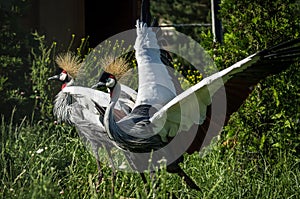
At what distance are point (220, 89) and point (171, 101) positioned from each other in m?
0.34

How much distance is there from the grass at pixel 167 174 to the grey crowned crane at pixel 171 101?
282 mm

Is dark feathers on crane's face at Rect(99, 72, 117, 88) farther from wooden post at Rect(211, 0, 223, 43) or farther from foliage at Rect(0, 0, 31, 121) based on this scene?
wooden post at Rect(211, 0, 223, 43)

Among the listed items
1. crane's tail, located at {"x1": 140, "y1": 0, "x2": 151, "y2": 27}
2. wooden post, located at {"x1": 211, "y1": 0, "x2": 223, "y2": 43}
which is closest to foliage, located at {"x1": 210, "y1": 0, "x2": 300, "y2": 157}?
crane's tail, located at {"x1": 140, "y1": 0, "x2": 151, "y2": 27}

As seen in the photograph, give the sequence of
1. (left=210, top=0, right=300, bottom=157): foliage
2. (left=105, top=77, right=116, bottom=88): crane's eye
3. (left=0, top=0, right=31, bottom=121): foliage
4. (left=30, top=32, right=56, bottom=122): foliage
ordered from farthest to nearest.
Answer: (left=0, top=0, right=31, bottom=121): foliage → (left=30, top=32, right=56, bottom=122): foliage → (left=210, top=0, right=300, bottom=157): foliage → (left=105, top=77, right=116, bottom=88): crane's eye

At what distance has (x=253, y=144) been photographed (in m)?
5.62

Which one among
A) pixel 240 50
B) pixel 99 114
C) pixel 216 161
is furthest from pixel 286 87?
pixel 99 114

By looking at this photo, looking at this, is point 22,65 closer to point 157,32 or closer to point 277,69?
point 157,32

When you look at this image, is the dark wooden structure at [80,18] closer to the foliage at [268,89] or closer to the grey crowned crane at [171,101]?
the foliage at [268,89]

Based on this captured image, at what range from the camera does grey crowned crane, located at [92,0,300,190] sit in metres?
4.11

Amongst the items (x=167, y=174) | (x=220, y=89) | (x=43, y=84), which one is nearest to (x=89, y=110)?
(x=167, y=174)

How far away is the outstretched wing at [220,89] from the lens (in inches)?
160

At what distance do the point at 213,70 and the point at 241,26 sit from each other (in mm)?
465

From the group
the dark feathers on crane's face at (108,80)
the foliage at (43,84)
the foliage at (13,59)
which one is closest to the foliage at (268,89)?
the dark feathers on crane's face at (108,80)

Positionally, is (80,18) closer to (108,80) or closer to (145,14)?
(145,14)
